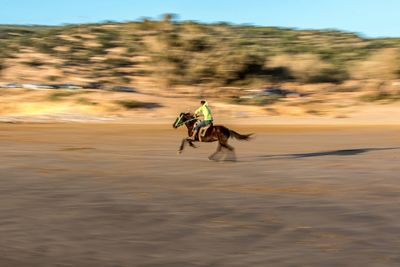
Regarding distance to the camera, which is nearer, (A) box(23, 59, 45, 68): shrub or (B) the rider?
(B) the rider

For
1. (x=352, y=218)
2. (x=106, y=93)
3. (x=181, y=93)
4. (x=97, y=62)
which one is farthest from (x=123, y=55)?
(x=352, y=218)

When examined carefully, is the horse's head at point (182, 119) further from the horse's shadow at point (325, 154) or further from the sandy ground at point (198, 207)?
the horse's shadow at point (325, 154)

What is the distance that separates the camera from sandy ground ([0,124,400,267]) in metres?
9.19

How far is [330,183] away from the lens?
1628 cm

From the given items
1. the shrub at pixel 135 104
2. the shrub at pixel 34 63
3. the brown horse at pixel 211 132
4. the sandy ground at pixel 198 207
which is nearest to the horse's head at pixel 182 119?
the brown horse at pixel 211 132

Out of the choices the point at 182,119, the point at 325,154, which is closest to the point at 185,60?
the point at 325,154

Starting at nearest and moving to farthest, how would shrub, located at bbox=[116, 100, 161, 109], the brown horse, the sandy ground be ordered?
the sandy ground, the brown horse, shrub, located at bbox=[116, 100, 161, 109]

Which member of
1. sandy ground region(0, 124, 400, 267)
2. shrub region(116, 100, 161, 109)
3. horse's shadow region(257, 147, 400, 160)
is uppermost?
shrub region(116, 100, 161, 109)

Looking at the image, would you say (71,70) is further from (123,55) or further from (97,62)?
(123,55)

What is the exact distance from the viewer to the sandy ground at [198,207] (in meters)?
9.19

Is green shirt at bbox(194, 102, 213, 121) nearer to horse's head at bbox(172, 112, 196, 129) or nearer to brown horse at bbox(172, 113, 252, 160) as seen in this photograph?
brown horse at bbox(172, 113, 252, 160)

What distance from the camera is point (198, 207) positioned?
12.7 m

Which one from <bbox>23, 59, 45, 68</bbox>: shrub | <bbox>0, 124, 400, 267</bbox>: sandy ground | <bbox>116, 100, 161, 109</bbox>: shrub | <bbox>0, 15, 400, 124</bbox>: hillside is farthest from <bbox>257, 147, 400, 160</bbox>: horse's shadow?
<bbox>23, 59, 45, 68</bbox>: shrub

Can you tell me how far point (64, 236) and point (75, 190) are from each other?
4660 mm
